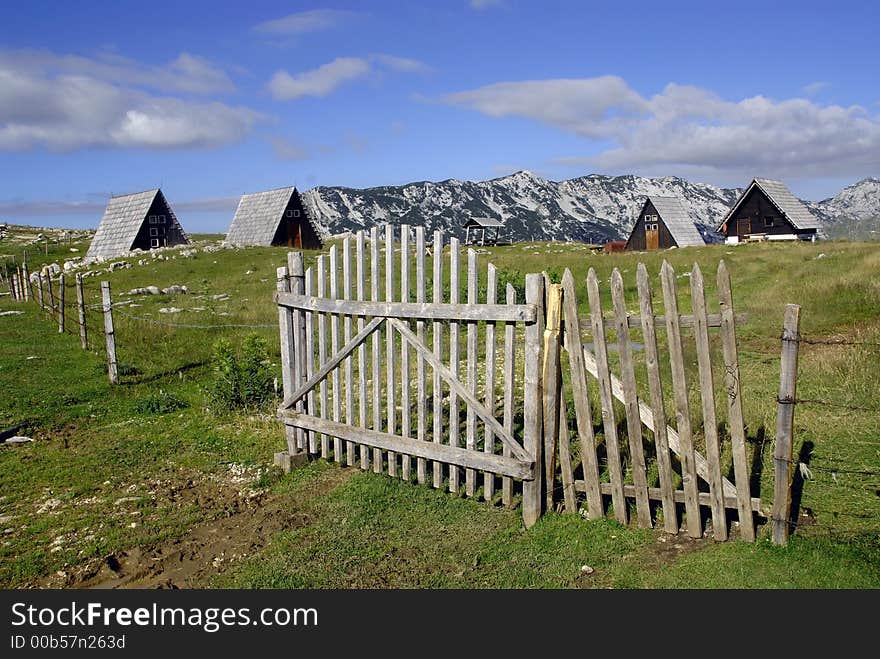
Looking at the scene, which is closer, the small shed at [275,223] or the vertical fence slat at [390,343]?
the vertical fence slat at [390,343]

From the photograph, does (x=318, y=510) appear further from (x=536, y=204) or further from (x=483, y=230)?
(x=536, y=204)

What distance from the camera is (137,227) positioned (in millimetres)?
49469

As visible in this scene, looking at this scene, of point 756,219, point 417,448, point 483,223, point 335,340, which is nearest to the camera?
point 417,448

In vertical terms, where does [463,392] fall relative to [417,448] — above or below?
above

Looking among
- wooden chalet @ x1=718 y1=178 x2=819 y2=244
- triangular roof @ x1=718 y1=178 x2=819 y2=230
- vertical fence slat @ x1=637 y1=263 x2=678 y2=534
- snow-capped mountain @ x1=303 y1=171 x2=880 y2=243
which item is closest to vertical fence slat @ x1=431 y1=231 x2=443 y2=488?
vertical fence slat @ x1=637 y1=263 x2=678 y2=534

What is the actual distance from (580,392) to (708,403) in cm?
102

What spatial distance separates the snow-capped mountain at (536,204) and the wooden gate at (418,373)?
100m

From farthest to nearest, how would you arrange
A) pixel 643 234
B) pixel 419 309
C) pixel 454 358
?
pixel 643 234 → pixel 419 309 → pixel 454 358

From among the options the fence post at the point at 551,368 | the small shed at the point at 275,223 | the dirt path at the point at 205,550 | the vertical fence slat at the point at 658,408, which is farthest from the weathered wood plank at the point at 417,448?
the small shed at the point at 275,223

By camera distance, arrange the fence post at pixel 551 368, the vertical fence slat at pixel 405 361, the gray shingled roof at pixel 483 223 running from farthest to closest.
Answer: the gray shingled roof at pixel 483 223, the vertical fence slat at pixel 405 361, the fence post at pixel 551 368

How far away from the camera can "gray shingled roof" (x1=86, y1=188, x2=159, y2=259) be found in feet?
161

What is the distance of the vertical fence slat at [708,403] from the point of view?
4.96 metres

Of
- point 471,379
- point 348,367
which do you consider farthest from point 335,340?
point 471,379

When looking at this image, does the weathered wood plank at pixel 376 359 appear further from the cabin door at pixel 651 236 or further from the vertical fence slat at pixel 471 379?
the cabin door at pixel 651 236
